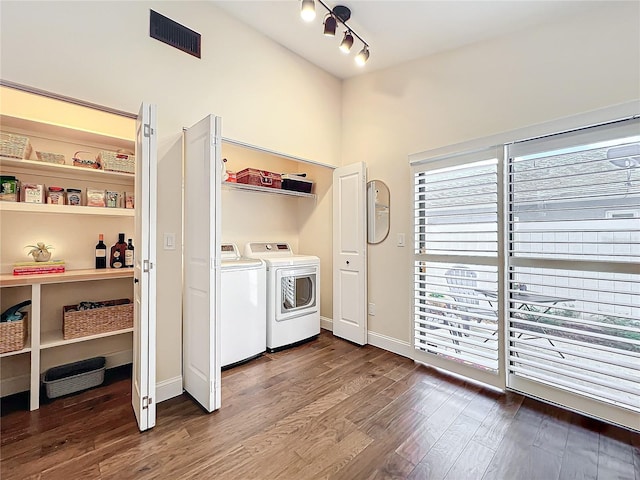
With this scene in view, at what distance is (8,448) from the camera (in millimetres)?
1684

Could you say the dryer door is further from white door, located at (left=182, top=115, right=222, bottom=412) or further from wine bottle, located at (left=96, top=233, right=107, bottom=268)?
wine bottle, located at (left=96, top=233, right=107, bottom=268)

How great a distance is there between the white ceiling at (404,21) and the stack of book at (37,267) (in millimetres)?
2529

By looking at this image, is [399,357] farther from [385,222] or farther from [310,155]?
[310,155]

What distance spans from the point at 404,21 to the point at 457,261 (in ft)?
7.01

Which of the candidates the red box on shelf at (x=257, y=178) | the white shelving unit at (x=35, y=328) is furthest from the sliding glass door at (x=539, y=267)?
the white shelving unit at (x=35, y=328)

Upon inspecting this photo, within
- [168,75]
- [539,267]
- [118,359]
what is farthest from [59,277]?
[539,267]

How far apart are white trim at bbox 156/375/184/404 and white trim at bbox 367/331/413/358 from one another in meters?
1.99

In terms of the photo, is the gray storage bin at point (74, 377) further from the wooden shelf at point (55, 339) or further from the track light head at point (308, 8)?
the track light head at point (308, 8)

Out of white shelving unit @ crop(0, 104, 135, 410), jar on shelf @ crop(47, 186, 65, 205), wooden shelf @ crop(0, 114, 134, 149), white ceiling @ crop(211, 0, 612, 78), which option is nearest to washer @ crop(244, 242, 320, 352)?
white shelving unit @ crop(0, 104, 135, 410)

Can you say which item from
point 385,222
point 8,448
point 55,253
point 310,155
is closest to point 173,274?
point 55,253

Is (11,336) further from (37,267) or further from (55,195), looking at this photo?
(55,195)

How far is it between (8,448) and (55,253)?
1.44 meters

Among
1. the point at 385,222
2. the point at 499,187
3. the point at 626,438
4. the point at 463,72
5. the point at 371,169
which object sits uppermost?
the point at 463,72

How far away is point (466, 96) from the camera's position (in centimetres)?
267
